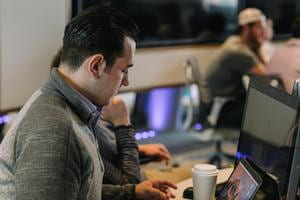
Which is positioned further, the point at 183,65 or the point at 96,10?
the point at 183,65

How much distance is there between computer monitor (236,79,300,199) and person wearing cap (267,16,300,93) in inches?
67.8

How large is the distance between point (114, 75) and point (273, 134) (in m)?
0.50

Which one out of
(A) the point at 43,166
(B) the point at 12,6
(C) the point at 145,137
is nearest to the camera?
(A) the point at 43,166

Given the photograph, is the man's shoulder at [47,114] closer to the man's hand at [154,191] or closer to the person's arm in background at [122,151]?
the man's hand at [154,191]

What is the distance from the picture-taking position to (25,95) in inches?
139

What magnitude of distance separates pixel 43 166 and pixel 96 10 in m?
0.47

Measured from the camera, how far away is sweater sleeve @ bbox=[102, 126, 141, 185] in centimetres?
213

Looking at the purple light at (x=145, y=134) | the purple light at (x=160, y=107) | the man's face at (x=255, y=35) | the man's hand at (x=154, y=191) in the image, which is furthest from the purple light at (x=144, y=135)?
the man's hand at (x=154, y=191)

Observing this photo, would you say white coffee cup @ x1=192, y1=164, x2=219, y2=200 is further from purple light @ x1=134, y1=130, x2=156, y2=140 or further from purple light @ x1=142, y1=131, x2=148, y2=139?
purple light @ x1=142, y1=131, x2=148, y2=139

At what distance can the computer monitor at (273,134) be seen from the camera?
4.92ft

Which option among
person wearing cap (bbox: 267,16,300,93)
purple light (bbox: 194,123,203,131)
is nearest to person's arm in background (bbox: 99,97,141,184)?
person wearing cap (bbox: 267,16,300,93)

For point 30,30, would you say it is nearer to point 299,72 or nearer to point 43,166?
point 299,72

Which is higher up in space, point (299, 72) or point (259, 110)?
point (259, 110)

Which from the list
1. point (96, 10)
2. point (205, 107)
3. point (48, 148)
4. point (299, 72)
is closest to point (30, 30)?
point (205, 107)
